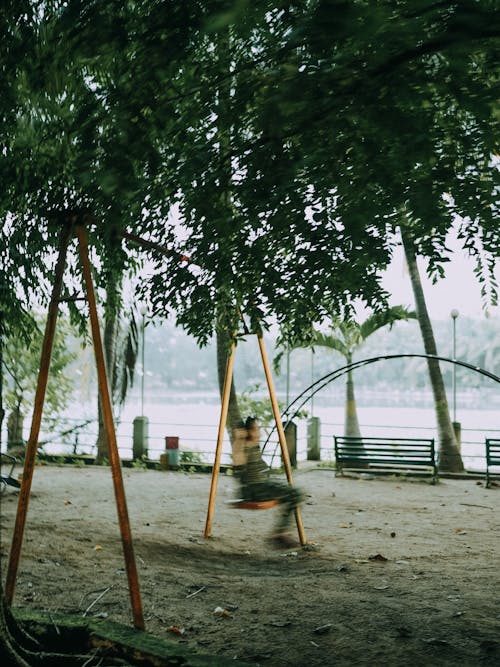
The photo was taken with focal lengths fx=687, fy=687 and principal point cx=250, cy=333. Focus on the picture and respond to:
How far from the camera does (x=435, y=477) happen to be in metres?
13.6

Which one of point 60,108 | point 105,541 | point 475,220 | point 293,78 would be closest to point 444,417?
point 105,541

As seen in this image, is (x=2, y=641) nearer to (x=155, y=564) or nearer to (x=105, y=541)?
(x=155, y=564)

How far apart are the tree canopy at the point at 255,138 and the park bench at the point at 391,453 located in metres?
7.88

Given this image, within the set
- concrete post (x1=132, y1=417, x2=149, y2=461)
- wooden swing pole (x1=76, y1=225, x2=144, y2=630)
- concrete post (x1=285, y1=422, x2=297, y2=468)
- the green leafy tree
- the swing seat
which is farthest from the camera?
concrete post (x1=132, y1=417, x2=149, y2=461)

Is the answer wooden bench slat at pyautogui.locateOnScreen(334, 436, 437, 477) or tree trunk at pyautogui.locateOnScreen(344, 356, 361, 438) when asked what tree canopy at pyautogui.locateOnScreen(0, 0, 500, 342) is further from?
tree trunk at pyautogui.locateOnScreen(344, 356, 361, 438)

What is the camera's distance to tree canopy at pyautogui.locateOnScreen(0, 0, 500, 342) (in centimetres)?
321

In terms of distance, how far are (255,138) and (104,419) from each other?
2069mm

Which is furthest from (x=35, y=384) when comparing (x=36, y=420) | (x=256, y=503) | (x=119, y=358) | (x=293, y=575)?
(x=256, y=503)

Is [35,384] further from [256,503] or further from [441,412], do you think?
[256,503]

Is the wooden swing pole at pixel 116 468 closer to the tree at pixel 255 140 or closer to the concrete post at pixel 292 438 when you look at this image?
the tree at pixel 255 140

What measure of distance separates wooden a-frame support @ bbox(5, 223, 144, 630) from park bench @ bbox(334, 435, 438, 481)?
978 centimetres

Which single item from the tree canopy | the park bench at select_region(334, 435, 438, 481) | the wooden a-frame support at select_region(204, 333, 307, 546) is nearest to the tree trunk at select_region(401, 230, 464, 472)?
the park bench at select_region(334, 435, 438, 481)

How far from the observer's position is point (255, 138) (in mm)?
4480

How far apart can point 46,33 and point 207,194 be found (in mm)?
1343
